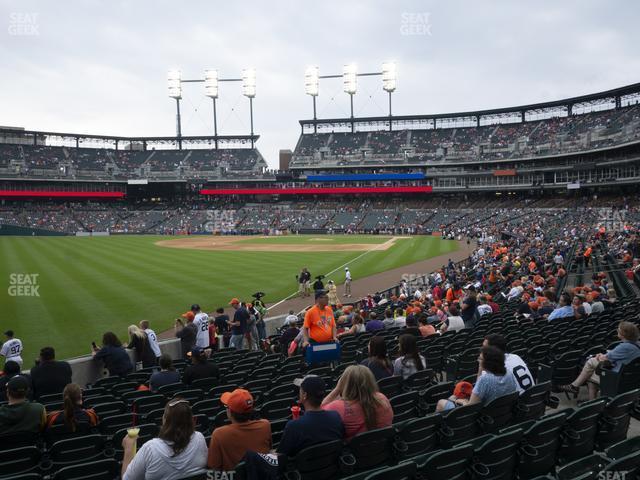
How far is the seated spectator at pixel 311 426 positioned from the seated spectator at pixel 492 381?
6.12ft

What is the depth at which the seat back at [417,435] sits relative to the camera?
489cm

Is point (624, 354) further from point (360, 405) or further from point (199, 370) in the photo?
point (199, 370)

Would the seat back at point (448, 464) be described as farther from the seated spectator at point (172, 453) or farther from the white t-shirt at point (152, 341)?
the white t-shirt at point (152, 341)

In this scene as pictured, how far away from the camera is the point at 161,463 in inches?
162

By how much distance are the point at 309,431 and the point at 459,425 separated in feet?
6.12

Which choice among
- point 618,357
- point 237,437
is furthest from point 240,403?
point 618,357

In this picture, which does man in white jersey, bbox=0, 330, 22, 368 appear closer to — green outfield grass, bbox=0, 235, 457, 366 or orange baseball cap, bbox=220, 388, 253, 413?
green outfield grass, bbox=0, 235, 457, 366

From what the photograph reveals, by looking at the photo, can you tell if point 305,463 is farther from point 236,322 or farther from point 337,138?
point 337,138

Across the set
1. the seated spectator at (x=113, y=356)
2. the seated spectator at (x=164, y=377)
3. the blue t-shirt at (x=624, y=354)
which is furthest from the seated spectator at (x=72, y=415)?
the blue t-shirt at (x=624, y=354)

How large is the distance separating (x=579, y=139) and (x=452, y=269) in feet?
181

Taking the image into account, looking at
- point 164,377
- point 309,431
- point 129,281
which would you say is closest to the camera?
point 309,431

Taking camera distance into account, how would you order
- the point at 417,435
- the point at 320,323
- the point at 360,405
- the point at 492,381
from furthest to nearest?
the point at 320,323 < the point at 492,381 < the point at 417,435 < the point at 360,405

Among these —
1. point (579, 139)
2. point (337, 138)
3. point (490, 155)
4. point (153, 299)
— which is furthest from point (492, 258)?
point (337, 138)

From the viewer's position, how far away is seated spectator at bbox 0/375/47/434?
562 cm
